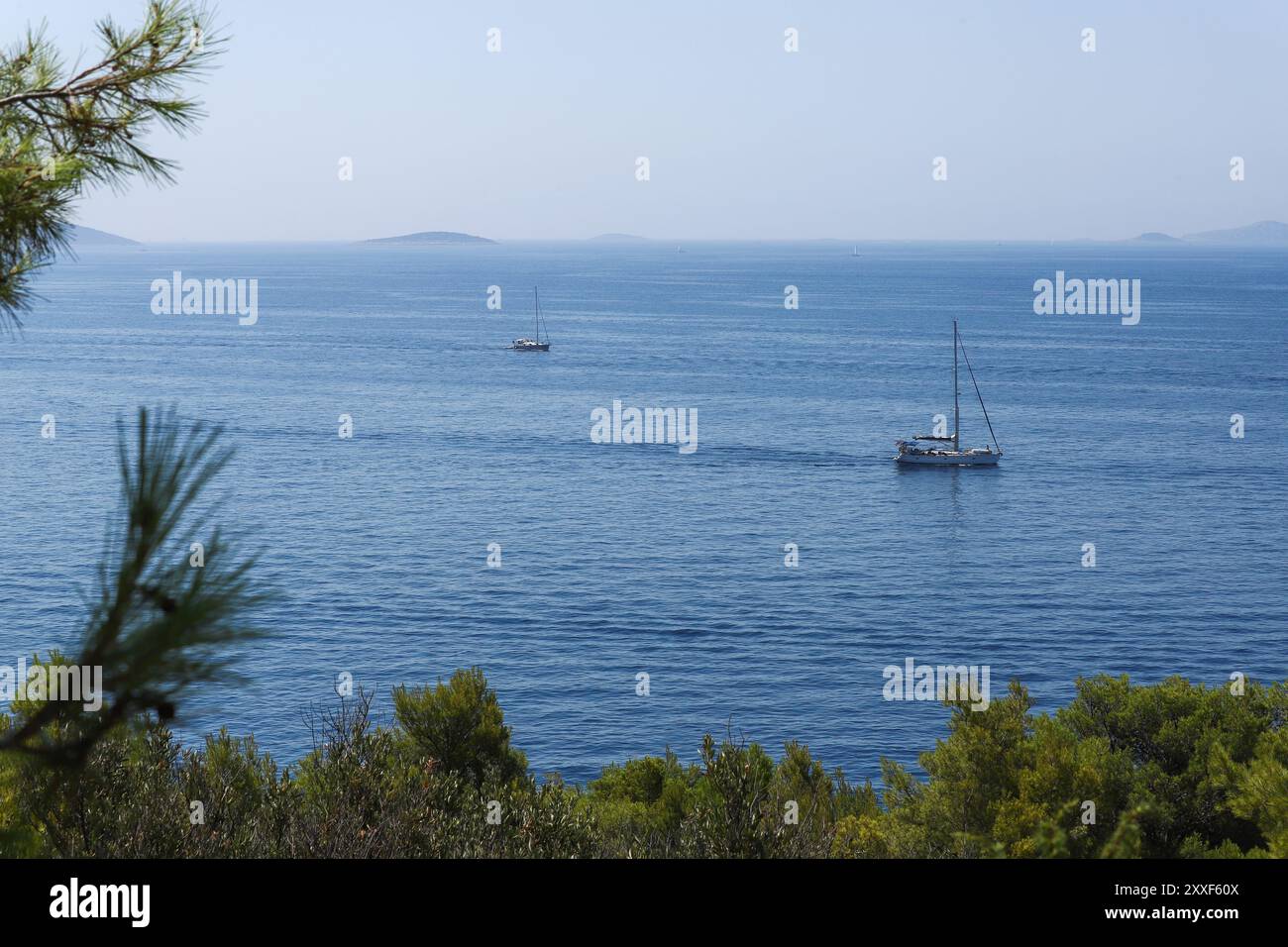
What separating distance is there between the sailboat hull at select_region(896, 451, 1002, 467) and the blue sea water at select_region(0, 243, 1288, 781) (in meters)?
0.91

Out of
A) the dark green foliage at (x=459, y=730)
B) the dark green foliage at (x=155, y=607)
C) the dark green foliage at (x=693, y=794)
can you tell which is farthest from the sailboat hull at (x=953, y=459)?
the dark green foliage at (x=155, y=607)

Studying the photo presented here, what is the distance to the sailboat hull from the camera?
3041 inches

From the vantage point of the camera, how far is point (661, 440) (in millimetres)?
86875

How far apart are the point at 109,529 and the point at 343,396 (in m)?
99.4

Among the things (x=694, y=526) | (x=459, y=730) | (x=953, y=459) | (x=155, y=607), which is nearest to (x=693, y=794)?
(x=459, y=730)

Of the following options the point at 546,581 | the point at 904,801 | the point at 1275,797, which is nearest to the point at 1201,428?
the point at 546,581

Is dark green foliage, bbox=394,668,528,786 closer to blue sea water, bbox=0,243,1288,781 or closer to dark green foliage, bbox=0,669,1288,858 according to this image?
dark green foliage, bbox=0,669,1288,858

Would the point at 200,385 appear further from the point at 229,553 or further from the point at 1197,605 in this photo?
the point at 229,553

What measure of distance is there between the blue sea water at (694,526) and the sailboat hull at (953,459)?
910 mm

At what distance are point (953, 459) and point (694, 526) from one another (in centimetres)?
2198

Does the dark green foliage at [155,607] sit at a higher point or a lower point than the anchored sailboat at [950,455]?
lower

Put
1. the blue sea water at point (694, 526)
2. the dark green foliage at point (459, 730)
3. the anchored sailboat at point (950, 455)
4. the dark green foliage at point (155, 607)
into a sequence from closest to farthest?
the dark green foliage at point (155, 607), the dark green foliage at point (459, 730), the blue sea water at point (694, 526), the anchored sailboat at point (950, 455)

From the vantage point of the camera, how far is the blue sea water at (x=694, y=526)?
147 feet

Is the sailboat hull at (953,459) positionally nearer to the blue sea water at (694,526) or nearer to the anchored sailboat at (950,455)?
the anchored sailboat at (950,455)
